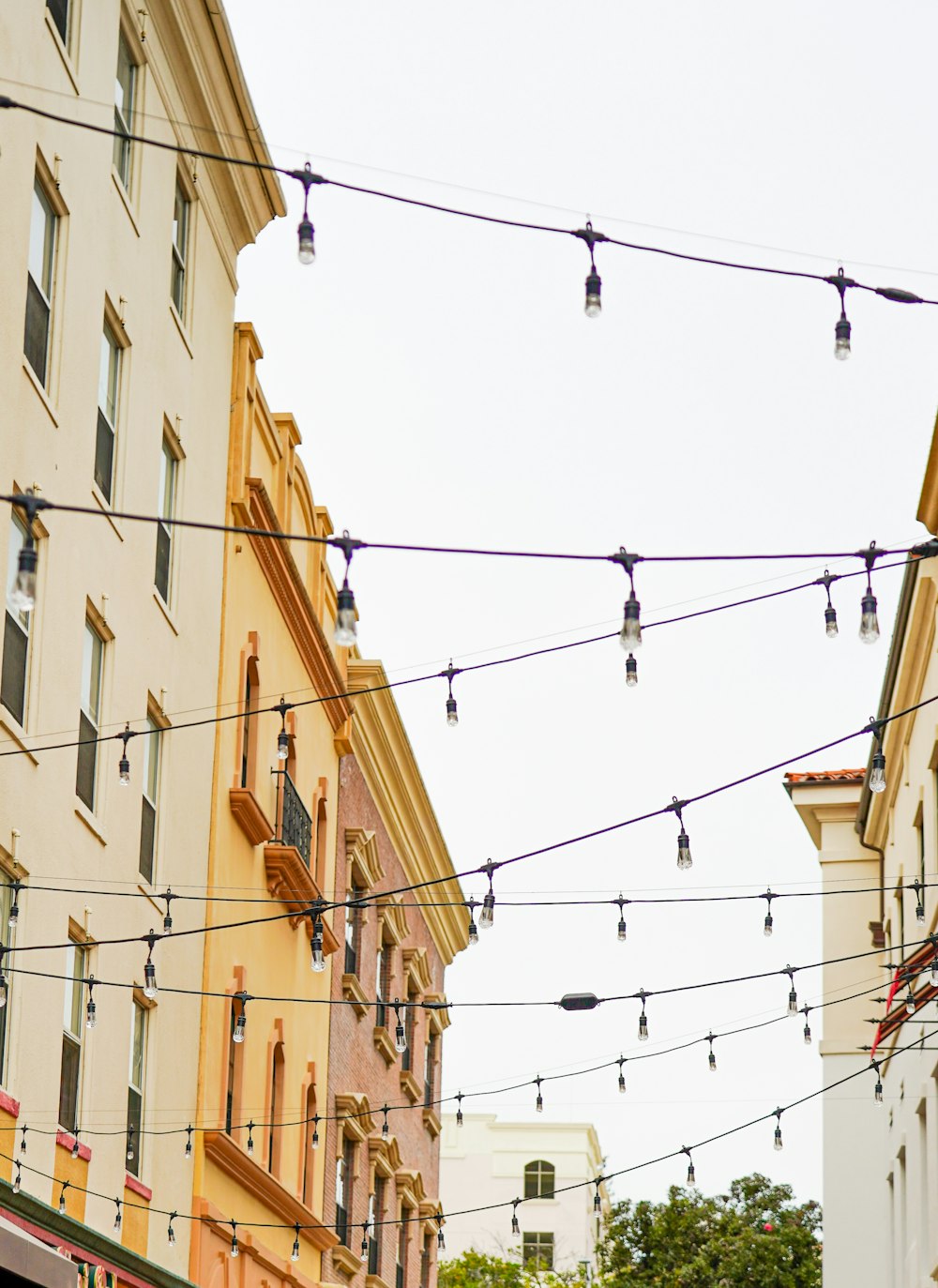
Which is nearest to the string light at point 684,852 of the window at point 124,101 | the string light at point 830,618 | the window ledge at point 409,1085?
the string light at point 830,618

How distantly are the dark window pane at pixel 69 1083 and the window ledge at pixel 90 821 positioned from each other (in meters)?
1.82

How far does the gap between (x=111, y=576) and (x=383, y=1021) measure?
1738 centimetres

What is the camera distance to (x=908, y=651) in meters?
26.3

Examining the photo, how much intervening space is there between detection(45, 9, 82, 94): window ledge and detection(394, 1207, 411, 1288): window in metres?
24.4

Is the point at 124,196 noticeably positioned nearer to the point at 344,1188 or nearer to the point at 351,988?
the point at 351,988

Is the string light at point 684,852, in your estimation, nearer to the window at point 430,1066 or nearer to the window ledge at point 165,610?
the window ledge at point 165,610

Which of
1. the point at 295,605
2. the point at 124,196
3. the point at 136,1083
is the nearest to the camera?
the point at 124,196

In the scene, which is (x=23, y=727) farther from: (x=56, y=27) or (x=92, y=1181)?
(x=56, y=27)

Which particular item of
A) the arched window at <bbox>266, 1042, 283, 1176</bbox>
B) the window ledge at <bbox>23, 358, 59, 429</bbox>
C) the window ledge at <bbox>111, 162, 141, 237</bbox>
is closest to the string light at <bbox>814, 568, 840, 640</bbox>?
the window ledge at <bbox>23, 358, 59, 429</bbox>

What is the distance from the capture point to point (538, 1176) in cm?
8675

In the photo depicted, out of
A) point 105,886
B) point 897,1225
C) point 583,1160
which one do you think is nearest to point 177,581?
point 105,886

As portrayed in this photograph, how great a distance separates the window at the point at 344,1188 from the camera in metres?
30.5

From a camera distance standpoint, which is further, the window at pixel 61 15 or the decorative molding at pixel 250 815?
the decorative molding at pixel 250 815

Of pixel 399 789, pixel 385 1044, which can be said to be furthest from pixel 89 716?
pixel 399 789
